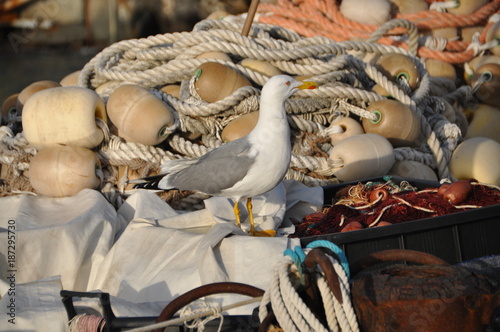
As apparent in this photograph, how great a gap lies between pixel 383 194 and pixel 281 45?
5.74ft

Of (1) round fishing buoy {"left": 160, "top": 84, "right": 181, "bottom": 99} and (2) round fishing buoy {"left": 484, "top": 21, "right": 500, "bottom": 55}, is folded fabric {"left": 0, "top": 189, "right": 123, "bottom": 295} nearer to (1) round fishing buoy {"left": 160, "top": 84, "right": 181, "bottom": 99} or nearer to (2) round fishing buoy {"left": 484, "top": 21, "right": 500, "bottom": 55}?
(1) round fishing buoy {"left": 160, "top": 84, "right": 181, "bottom": 99}

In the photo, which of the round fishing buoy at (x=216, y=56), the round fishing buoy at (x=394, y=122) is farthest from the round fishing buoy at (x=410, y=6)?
the round fishing buoy at (x=216, y=56)

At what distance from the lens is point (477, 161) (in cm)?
402

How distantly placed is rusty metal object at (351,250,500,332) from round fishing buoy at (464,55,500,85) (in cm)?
417

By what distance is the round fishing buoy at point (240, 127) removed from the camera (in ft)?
13.1

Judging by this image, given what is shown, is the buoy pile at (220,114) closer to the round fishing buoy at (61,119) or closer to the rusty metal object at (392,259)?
the round fishing buoy at (61,119)

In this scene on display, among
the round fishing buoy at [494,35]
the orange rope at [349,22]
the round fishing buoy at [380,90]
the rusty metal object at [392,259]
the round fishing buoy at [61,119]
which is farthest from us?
the orange rope at [349,22]

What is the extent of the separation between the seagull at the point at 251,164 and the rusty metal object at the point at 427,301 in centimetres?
134

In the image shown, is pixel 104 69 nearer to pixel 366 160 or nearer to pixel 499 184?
pixel 366 160

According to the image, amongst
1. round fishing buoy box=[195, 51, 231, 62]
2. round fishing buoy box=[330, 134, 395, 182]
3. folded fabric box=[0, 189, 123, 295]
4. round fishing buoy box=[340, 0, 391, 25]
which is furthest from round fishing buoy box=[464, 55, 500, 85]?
folded fabric box=[0, 189, 123, 295]

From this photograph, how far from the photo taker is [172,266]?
2818 mm

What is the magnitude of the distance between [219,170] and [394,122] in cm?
159

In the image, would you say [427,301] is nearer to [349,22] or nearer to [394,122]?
[394,122]

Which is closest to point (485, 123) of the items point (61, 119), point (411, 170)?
point (411, 170)
